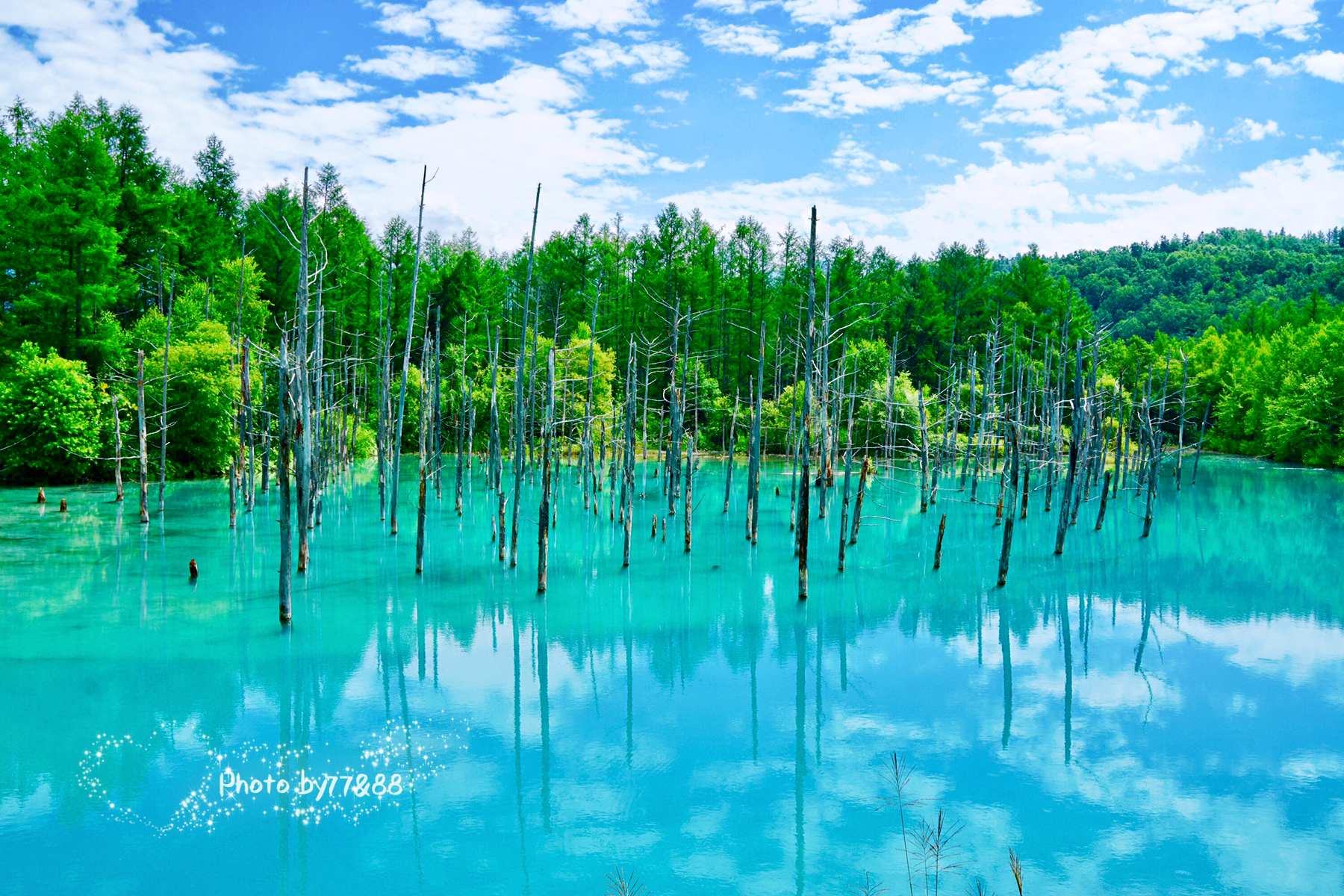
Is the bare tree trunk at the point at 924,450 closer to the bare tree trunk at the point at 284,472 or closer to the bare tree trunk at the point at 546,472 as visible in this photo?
the bare tree trunk at the point at 546,472

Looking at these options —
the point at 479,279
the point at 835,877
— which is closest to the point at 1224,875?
the point at 835,877

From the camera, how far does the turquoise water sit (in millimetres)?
8180

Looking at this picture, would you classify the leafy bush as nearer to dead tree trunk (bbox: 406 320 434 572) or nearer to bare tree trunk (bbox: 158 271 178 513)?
bare tree trunk (bbox: 158 271 178 513)

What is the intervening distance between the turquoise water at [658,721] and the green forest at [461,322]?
235 inches

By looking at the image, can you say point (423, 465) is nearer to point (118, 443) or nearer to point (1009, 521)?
point (1009, 521)

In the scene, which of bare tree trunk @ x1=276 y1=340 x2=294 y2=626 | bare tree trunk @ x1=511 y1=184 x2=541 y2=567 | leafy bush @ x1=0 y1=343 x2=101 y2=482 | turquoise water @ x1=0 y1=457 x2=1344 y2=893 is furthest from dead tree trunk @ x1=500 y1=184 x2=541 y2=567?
leafy bush @ x1=0 y1=343 x2=101 y2=482

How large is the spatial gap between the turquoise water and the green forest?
597 centimetres

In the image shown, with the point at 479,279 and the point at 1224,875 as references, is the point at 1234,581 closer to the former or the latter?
the point at 1224,875

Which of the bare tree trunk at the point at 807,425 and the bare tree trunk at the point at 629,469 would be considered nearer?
the bare tree trunk at the point at 807,425

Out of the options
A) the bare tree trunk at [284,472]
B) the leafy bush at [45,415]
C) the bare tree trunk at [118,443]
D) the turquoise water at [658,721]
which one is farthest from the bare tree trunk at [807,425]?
the leafy bush at [45,415]

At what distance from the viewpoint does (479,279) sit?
2251 inches

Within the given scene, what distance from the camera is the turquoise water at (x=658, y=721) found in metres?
8.18

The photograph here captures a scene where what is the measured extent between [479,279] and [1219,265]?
3127 inches

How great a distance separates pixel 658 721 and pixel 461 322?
139ft
